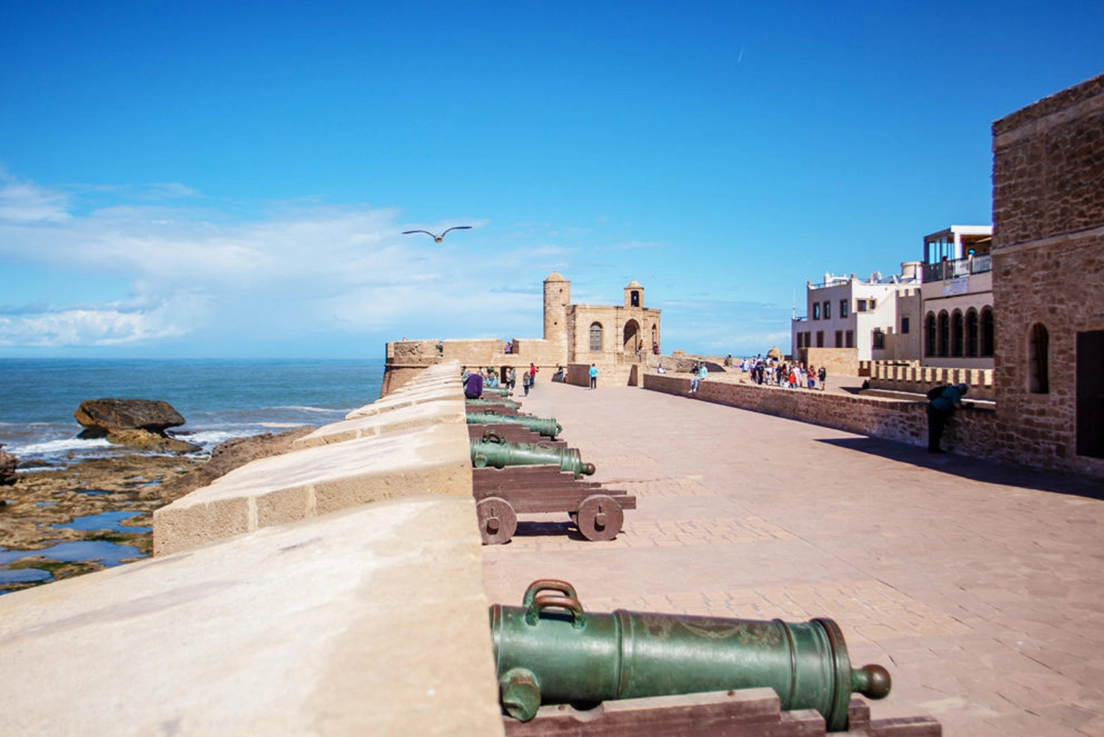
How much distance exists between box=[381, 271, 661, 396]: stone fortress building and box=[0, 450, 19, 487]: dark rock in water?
1404cm

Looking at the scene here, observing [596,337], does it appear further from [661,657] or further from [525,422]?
[661,657]

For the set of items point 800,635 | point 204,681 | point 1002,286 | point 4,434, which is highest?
point 1002,286

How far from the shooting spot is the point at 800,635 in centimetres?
213

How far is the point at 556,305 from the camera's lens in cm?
4966

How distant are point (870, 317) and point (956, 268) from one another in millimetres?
9424

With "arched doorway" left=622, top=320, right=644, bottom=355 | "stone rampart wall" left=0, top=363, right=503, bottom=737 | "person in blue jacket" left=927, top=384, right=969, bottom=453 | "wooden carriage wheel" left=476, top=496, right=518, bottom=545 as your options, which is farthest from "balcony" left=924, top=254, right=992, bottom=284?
"stone rampart wall" left=0, top=363, right=503, bottom=737

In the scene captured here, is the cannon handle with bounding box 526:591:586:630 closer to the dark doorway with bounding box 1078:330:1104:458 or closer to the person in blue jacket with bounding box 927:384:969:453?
the dark doorway with bounding box 1078:330:1104:458

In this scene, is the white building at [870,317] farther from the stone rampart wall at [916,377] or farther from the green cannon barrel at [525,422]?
the green cannon barrel at [525,422]

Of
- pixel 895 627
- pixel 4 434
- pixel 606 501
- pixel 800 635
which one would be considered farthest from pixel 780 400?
pixel 4 434

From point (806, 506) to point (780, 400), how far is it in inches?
413

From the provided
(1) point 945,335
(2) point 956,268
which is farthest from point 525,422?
(2) point 956,268

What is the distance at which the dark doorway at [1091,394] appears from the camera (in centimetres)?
873

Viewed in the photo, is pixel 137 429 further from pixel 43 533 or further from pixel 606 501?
pixel 606 501

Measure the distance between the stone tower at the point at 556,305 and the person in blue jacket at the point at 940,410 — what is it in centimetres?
3859
